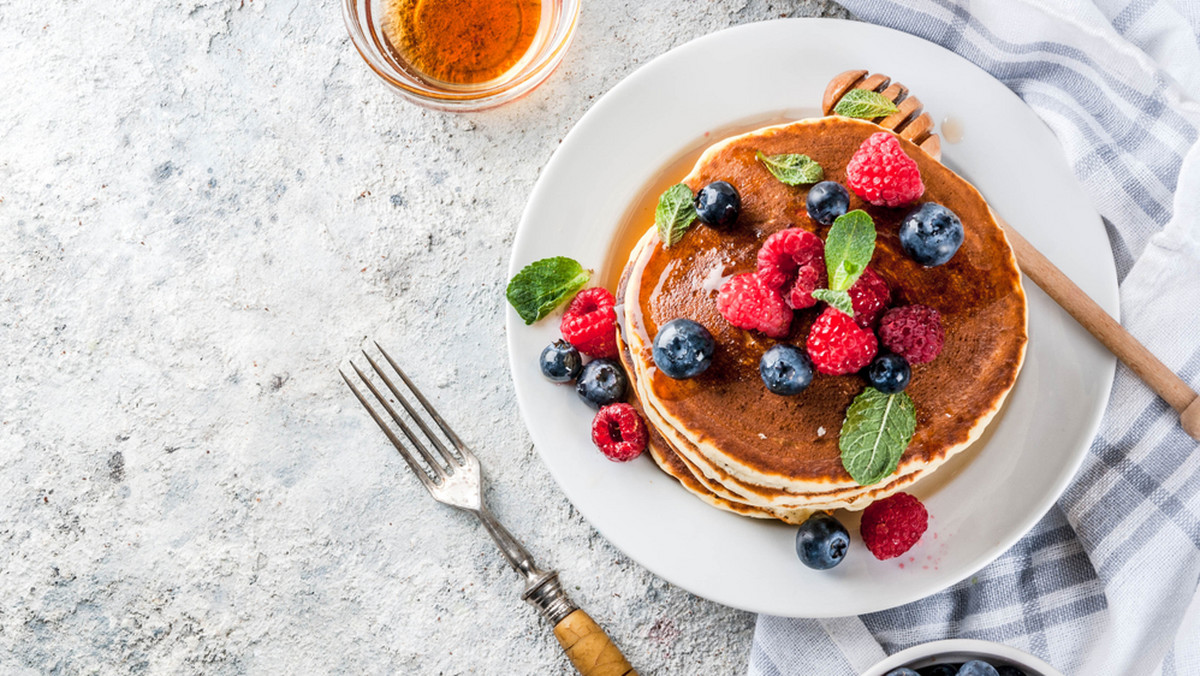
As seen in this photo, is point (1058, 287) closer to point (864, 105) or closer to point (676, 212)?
point (864, 105)

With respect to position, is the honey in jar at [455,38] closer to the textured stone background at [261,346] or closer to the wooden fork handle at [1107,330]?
the textured stone background at [261,346]

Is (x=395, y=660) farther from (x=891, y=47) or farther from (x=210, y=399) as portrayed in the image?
(x=891, y=47)

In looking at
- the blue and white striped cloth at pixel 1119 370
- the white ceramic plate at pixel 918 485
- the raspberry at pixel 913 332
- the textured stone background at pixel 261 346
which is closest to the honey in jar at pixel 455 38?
the textured stone background at pixel 261 346

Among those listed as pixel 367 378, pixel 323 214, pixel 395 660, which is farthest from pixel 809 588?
pixel 323 214

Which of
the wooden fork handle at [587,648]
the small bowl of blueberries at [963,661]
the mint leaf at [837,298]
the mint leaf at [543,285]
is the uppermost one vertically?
the mint leaf at [837,298]

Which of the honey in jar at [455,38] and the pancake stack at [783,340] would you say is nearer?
the pancake stack at [783,340]

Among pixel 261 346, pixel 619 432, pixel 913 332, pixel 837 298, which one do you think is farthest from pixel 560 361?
pixel 261 346
